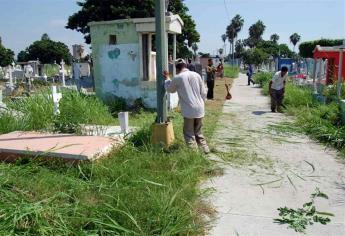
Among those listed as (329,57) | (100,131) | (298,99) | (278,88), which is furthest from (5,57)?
(100,131)

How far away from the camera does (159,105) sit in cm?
657

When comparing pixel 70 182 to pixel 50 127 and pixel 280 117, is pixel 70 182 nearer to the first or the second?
pixel 50 127

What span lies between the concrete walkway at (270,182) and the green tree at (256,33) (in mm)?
94174

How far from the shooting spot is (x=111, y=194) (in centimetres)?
430

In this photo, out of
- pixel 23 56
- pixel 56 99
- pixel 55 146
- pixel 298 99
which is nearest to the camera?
pixel 55 146

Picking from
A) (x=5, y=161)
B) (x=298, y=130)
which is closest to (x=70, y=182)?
(x=5, y=161)

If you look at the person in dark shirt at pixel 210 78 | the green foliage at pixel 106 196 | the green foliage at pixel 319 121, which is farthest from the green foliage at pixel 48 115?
the person in dark shirt at pixel 210 78

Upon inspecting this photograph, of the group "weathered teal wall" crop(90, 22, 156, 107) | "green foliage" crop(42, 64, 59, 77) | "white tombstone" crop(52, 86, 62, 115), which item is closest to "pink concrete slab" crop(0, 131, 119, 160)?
"white tombstone" crop(52, 86, 62, 115)

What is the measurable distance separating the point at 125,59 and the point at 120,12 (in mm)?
20471

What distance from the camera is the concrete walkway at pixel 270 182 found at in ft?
13.3

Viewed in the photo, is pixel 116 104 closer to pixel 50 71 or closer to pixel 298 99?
pixel 298 99

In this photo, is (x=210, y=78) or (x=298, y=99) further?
(x=210, y=78)

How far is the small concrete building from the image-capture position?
11.1 m

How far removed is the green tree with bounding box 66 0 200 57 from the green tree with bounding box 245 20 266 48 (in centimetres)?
6637
